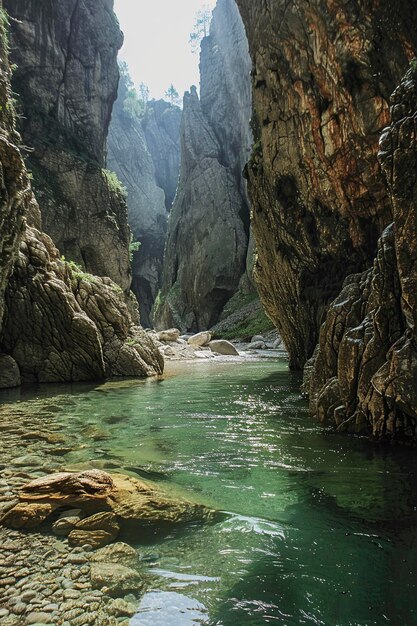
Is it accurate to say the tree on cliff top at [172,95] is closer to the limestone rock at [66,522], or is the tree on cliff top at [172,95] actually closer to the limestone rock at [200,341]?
the limestone rock at [200,341]

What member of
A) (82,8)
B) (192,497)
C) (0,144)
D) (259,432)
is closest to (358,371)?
(259,432)

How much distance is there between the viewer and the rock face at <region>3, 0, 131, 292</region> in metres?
36.6

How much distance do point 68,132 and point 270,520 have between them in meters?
43.0

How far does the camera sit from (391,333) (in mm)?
7590

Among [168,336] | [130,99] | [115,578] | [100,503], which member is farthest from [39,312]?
[130,99]

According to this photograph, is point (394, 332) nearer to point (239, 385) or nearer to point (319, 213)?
point (239, 385)

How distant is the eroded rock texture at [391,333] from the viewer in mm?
6758

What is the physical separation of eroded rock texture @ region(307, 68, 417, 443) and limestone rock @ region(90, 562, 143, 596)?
4805mm

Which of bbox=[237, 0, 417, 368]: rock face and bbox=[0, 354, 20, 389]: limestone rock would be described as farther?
bbox=[0, 354, 20, 389]: limestone rock

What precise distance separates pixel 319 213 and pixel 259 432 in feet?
35.4

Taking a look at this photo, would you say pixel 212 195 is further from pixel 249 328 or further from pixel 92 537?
pixel 92 537

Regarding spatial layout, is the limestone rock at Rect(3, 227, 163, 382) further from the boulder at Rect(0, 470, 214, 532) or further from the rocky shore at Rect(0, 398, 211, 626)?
the boulder at Rect(0, 470, 214, 532)

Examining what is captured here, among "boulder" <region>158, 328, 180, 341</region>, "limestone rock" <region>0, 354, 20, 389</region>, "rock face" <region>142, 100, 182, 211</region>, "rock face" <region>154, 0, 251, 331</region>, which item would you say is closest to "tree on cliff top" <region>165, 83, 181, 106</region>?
"rock face" <region>142, 100, 182, 211</region>

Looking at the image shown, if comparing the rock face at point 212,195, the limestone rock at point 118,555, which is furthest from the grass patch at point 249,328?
the limestone rock at point 118,555
